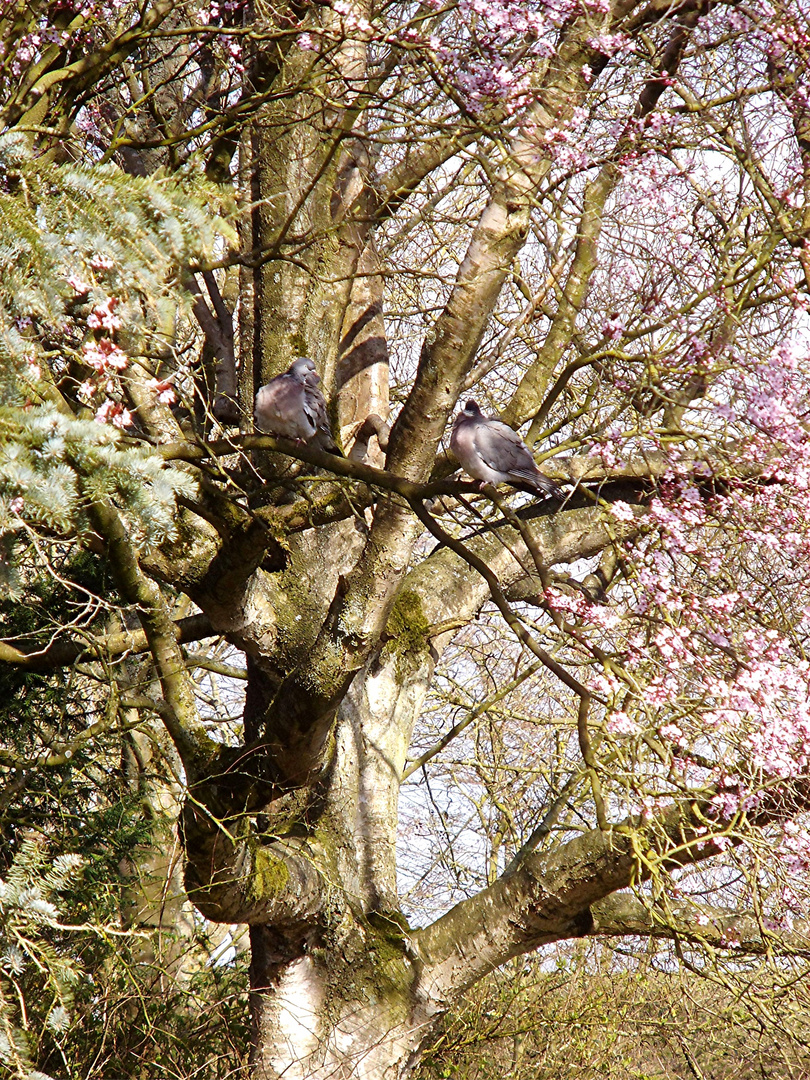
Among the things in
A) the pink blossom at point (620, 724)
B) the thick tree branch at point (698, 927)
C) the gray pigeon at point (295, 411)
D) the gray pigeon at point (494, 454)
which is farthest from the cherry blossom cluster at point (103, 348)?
the thick tree branch at point (698, 927)

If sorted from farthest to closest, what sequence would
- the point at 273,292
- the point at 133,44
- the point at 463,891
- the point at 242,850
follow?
1. the point at 463,891
2. the point at 273,292
3. the point at 242,850
4. the point at 133,44

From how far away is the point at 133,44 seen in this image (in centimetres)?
404

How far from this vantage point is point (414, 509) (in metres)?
3.47

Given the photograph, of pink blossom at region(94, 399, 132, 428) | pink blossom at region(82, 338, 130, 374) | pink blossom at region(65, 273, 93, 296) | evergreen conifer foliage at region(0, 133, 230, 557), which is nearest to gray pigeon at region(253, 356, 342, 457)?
pink blossom at region(94, 399, 132, 428)

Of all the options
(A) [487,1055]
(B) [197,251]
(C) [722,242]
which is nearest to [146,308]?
(B) [197,251]

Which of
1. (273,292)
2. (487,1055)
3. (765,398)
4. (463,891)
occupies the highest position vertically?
(273,292)

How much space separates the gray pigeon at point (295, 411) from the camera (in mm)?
4418

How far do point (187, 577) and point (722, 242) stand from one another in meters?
3.24

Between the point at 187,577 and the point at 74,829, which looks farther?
the point at 74,829

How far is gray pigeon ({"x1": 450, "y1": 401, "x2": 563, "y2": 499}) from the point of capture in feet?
14.5

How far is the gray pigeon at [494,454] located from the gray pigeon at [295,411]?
2.04ft

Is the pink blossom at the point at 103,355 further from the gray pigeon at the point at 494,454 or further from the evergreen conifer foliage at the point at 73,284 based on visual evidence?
the gray pigeon at the point at 494,454

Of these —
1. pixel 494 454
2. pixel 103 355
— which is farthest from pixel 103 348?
pixel 494 454

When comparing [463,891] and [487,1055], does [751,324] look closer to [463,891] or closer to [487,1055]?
[487,1055]
